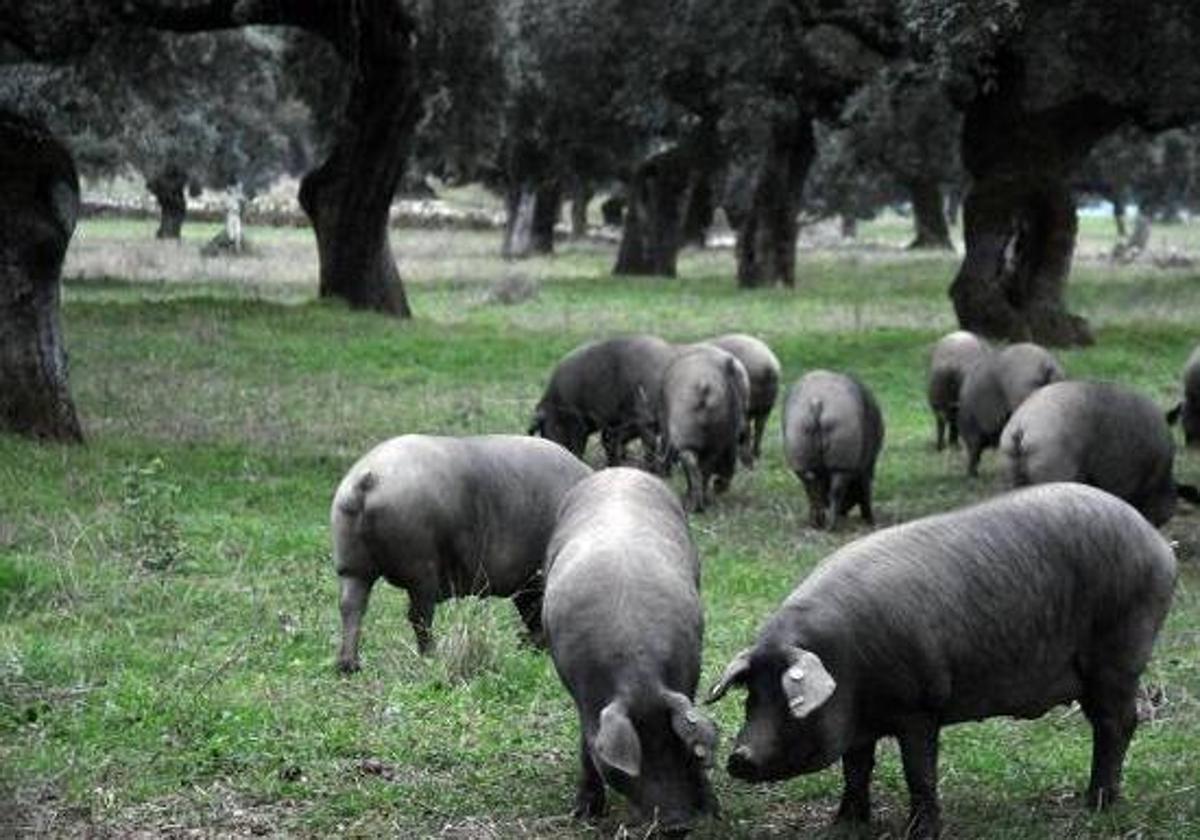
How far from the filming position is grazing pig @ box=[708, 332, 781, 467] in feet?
60.2

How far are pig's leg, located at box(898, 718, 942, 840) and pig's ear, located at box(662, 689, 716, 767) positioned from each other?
0.90 meters

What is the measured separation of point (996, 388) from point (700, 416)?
3091 millimetres

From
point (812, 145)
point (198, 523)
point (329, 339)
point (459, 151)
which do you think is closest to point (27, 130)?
point (198, 523)

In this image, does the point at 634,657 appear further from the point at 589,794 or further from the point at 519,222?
the point at 519,222

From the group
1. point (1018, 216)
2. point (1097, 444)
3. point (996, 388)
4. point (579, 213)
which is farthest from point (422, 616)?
point (579, 213)

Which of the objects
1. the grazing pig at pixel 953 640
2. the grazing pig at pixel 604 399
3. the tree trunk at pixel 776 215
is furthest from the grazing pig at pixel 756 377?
the tree trunk at pixel 776 215

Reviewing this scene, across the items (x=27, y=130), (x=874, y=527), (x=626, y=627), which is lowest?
(x=874, y=527)

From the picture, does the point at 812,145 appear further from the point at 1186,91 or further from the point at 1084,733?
the point at 1084,733

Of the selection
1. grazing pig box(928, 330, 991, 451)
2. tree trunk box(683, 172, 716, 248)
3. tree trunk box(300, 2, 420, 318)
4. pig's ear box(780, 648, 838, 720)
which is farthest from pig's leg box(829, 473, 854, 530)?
tree trunk box(683, 172, 716, 248)

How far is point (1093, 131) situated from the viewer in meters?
25.4

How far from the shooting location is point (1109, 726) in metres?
7.57

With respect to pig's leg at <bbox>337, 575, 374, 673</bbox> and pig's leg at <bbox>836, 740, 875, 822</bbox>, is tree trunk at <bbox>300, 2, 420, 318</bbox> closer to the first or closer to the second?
pig's leg at <bbox>337, 575, 374, 673</bbox>

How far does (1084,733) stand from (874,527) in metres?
5.92

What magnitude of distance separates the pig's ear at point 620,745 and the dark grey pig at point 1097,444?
617 centimetres
